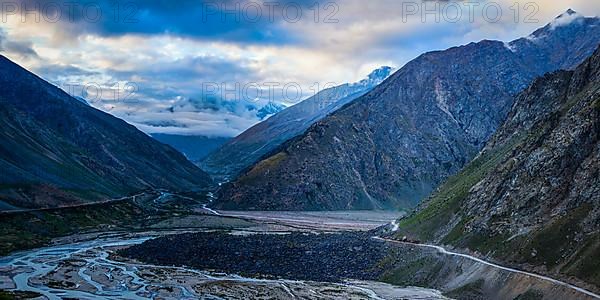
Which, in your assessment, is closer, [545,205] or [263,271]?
[545,205]

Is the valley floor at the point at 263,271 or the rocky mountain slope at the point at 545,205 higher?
the rocky mountain slope at the point at 545,205

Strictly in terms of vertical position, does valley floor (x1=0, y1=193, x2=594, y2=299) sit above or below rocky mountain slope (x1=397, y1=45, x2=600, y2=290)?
below

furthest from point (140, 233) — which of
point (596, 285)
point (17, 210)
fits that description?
point (596, 285)

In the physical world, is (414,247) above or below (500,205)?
below

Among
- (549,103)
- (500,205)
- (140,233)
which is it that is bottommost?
(140,233)

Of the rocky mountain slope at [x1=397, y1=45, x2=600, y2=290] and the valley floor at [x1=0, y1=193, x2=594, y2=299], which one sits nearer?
the rocky mountain slope at [x1=397, y1=45, x2=600, y2=290]

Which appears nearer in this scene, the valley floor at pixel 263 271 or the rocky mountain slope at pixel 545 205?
the rocky mountain slope at pixel 545 205

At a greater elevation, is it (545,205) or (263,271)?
(545,205)

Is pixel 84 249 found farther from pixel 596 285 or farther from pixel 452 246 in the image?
pixel 596 285
